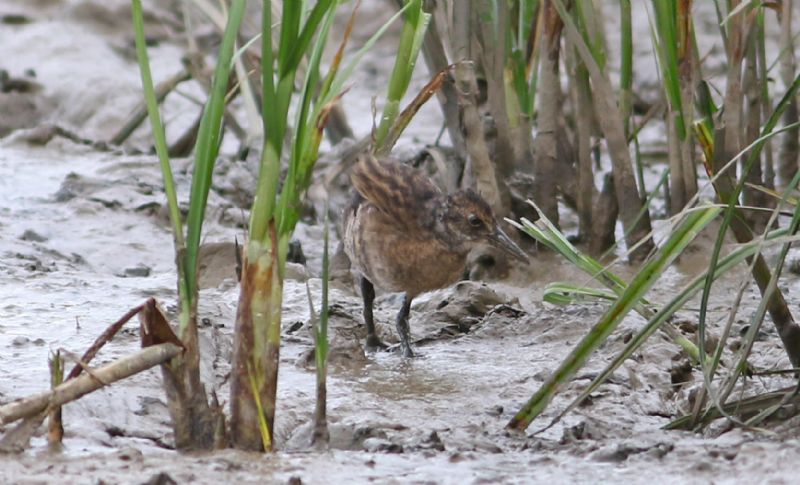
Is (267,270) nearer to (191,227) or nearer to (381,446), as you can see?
(191,227)

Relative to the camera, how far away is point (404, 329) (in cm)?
475

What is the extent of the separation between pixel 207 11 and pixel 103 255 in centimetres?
138

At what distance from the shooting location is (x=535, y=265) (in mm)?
5797

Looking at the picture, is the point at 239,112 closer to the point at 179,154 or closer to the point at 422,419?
the point at 179,154

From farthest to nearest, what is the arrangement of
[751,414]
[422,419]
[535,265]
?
[535,265], [422,419], [751,414]

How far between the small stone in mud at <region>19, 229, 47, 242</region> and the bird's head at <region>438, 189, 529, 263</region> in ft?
7.34

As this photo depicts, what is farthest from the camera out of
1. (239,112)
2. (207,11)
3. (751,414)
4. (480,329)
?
(239,112)

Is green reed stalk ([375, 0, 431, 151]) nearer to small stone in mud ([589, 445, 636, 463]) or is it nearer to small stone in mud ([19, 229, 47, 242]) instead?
small stone in mud ([589, 445, 636, 463])

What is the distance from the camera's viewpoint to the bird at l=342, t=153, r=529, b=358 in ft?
16.0


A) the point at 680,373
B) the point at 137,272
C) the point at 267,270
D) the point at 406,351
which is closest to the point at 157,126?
the point at 267,270

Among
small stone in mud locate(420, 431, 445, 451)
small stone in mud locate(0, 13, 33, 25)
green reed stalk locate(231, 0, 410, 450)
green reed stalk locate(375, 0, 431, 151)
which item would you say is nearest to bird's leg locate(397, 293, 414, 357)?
green reed stalk locate(375, 0, 431, 151)

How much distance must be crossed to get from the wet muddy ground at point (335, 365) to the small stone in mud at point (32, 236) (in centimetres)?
1

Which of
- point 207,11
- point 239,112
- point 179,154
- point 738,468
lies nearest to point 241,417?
point 738,468

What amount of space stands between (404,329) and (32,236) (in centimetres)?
231
